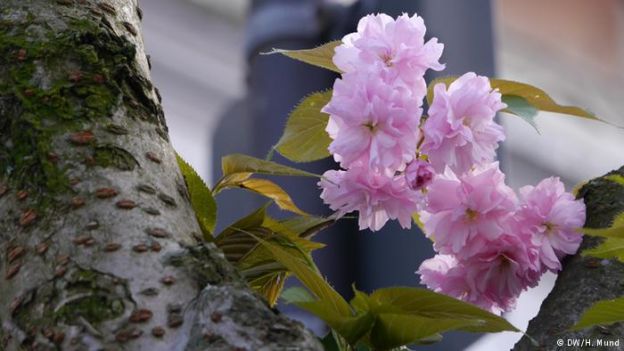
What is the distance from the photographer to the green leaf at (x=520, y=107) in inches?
31.3

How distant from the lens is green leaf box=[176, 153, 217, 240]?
78 cm

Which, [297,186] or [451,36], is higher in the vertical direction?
[451,36]

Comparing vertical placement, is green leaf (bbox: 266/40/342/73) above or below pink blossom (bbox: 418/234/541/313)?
above

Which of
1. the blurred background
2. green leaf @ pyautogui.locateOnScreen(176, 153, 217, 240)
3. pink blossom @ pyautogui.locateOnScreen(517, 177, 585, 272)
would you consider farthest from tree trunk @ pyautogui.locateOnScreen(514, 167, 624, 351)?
the blurred background

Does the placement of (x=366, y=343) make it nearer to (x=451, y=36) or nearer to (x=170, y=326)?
(x=170, y=326)

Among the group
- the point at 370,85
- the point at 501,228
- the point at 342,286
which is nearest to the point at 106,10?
the point at 370,85

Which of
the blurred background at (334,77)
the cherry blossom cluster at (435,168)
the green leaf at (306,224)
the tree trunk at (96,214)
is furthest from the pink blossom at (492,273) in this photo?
the blurred background at (334,77)

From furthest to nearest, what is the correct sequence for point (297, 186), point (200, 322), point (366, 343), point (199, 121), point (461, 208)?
point (199, 121) → point (297, 186) → point (461, 208) → point (366, 343) → point (200, 322)

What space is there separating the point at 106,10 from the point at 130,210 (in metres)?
0.18

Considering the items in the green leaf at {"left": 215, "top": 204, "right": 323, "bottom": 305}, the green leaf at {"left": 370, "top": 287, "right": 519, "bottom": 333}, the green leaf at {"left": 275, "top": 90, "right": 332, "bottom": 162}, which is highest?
the green leaf at {"left": 275, "top": 90, "right": 332, "bottom": 162}

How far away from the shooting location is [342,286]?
1943 millimetres

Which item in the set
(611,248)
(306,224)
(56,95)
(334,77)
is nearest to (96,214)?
(56,95)

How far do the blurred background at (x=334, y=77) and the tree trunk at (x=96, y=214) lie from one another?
92 cm

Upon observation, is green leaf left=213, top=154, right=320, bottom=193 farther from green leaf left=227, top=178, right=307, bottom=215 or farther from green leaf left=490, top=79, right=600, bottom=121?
green leaf left=490, top=79, right=600, bottom=121
